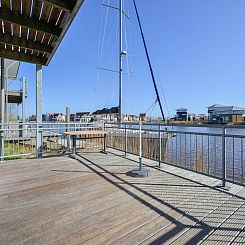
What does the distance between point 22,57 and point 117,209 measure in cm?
459

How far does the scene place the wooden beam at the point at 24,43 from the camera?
4.26 metres

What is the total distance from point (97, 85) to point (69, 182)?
12883mm

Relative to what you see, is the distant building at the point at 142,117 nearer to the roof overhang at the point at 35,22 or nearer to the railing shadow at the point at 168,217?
the roof overhang at the point at 35,22

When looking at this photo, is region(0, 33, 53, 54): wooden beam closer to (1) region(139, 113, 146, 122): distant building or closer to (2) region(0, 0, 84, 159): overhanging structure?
(2) region(0, 0, 84, 159): overhanging structure

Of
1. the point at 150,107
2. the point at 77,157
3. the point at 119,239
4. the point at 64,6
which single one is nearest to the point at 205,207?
the point at 119,239

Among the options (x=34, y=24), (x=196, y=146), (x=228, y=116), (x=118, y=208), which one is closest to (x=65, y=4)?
(x=34, y=24)

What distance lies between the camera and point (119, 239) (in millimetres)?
1752

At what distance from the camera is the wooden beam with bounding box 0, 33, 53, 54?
426 cm

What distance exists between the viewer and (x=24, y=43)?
4480 mm

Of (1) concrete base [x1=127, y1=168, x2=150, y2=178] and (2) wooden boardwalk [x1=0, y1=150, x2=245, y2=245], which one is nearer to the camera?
(2) wooden boardwalk [x1=0, y1=150, x2=245, y2=245]

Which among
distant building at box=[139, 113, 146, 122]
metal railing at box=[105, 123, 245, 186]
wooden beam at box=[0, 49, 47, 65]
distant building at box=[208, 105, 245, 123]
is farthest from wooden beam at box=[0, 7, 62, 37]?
distant building at box=[139, 113, 146, 122]

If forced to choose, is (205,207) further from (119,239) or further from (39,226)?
(39,226)

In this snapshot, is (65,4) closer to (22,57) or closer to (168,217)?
(22,57)

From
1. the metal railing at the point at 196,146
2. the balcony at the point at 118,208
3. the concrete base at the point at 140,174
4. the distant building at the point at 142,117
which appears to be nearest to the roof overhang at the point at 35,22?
the metal railing at the point at 196,146
